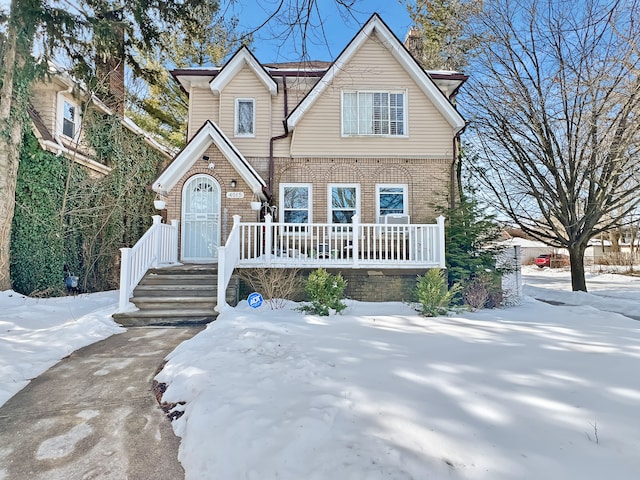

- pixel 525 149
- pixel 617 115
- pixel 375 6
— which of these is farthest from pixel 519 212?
pixel 375 6

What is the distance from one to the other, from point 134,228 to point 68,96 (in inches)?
197

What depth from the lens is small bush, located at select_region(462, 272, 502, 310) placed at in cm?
821

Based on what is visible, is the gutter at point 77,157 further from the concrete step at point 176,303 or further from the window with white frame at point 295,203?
the window with white frame at point 295,203

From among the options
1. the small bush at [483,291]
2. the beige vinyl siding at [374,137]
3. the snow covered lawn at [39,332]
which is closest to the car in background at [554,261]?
the beige vinyl siding at [374,137]

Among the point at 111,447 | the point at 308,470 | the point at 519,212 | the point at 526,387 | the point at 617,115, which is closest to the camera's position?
the point at 308,470

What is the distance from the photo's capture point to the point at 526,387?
10.4ft

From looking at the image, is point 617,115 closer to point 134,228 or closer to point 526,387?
point 526,387

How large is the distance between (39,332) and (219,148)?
6.41 metres

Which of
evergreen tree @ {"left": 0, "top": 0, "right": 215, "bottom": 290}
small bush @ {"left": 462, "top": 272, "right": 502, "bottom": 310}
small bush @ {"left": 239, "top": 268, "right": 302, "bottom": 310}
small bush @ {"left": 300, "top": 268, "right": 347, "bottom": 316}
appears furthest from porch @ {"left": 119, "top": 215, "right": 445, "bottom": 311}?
evergreen tree @ {"left": 0, "top": 0, "right": 215, "bottom": 290}

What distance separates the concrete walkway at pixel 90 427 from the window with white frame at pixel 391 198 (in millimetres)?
8390

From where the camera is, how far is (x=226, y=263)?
24.7 ft

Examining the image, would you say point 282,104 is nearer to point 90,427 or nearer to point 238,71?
point 238,71

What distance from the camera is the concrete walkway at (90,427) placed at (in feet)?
7.91

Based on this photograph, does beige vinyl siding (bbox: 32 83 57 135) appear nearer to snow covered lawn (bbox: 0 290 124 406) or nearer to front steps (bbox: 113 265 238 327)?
snow covered lawn (bbox: 0 290 124 406)
